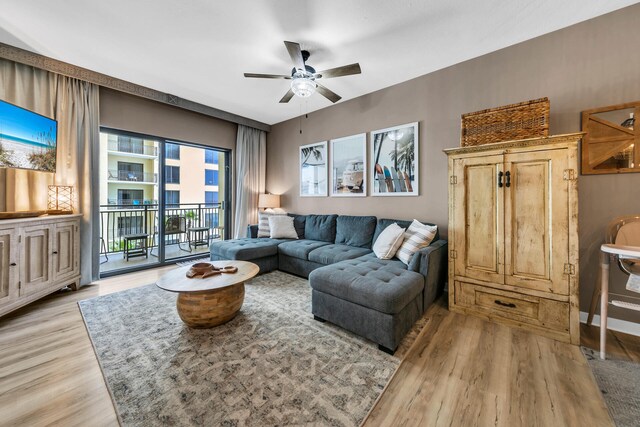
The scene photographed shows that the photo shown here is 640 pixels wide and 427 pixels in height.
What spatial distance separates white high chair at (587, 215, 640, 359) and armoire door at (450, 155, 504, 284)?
591 millimetres

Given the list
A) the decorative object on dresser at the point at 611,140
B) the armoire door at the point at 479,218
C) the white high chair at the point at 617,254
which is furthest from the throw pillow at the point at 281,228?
the decorative object on dresser at the point at 611,140

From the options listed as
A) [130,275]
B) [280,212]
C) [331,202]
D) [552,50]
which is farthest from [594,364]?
[130,275]

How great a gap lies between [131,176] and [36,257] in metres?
2.64

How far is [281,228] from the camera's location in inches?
161

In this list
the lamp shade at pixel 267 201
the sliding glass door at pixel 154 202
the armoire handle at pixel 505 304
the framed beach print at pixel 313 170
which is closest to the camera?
the armoire handle at pixel 505 304

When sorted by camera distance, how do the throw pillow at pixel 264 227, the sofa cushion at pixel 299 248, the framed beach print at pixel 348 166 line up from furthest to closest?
the throw pillow at pixel 264 227, the framed beach print at pixel 348 166, the sofa cushion at pixel 299 248

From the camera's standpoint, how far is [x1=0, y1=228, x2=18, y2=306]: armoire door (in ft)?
6.86

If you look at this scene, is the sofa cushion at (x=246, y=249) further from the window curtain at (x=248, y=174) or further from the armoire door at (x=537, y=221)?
the armoire door at (x=537, y=221)

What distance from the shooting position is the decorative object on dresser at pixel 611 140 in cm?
200

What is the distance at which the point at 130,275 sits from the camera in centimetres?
355

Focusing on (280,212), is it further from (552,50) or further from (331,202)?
(552,50)

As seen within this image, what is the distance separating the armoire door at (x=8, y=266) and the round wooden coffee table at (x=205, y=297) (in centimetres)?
137

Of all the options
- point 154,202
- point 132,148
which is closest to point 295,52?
point 132,148

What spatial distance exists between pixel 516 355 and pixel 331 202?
306 cm
